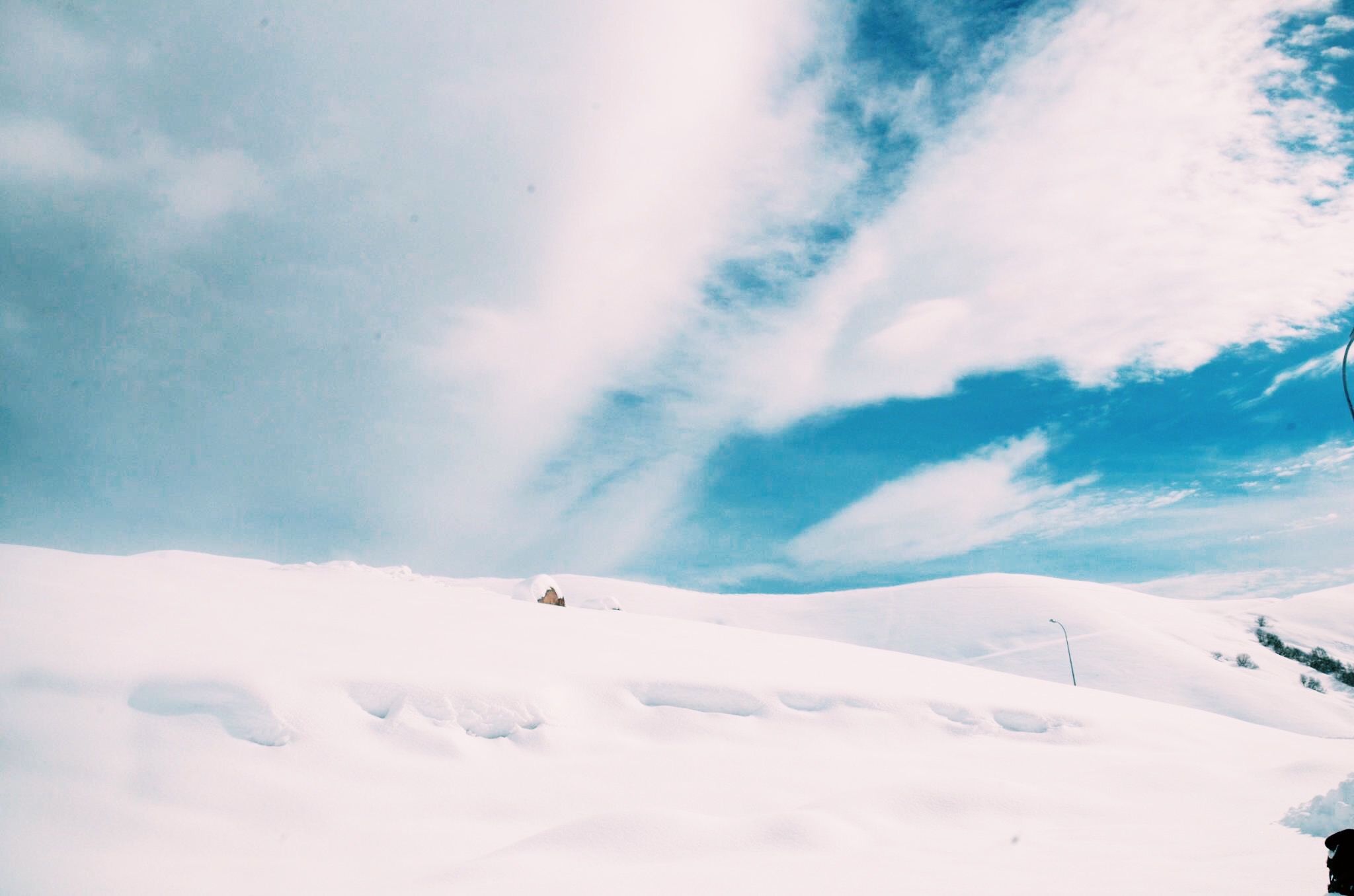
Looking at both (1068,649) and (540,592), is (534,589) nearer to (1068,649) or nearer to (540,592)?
(540,592)

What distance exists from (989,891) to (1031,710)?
1439cm

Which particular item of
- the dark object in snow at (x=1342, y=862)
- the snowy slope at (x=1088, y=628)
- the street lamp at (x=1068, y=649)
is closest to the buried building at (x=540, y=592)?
the snowy slope at (x=1088, y=628)

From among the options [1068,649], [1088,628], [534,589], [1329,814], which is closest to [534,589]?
[534,589]

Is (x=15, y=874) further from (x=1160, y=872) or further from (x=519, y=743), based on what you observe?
(x=1160, y=872)

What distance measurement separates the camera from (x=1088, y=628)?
212 feet

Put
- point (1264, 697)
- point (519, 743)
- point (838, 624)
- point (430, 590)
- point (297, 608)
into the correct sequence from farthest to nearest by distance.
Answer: point (838, 624) < point (1264, 697) < point (430, 590) < point (297, 608) < point (519, 743)

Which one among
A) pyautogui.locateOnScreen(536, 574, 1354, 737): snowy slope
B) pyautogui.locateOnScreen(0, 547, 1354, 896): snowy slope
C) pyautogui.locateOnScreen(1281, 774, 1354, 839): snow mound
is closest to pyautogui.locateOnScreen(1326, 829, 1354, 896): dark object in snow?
pyautogui.locateOnScreen(0, 547, 1354, 896): snowy slope

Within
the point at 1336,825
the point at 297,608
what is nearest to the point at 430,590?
the point at 297,608

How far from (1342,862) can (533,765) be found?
12296 mm

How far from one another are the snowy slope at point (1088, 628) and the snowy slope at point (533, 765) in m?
37.9

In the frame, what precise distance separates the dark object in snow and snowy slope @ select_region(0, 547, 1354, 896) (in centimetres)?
95

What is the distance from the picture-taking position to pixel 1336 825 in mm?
9898

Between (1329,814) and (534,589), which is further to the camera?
(534,589)

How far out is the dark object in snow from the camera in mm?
6398
